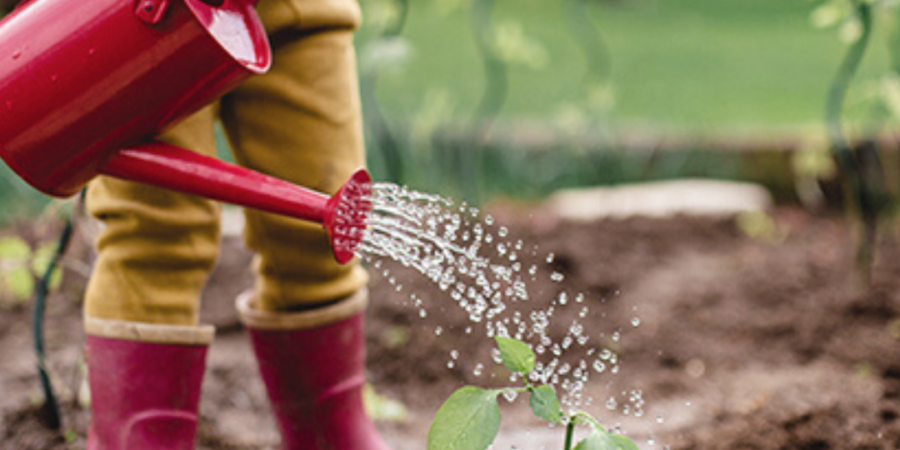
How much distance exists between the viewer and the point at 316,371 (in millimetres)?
1403

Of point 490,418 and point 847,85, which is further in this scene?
point 847,85

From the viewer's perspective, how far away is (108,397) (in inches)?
49.4

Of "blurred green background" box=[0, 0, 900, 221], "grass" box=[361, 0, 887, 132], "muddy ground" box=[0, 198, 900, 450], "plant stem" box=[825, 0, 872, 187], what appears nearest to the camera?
"muddy ground" box=[0, 198, 900, 450]

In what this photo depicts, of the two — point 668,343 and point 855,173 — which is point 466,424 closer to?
point 668,343

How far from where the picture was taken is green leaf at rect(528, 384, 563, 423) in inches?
42.4

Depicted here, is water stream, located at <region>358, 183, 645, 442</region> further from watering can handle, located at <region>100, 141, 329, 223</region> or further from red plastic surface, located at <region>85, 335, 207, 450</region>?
red plastic surface, located at <region>85, 335, 207, 450</region>

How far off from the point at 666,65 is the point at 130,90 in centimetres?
423

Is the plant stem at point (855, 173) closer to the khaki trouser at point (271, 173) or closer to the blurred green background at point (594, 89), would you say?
the blurred green background at point (594, 89)

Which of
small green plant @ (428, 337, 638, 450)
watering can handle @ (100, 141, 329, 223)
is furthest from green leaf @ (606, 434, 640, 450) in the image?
watering can handle @ (100, 141, 329, 223)

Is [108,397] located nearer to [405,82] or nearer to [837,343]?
[837,343]

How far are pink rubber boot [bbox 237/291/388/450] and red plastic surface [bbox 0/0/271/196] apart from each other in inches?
15.3

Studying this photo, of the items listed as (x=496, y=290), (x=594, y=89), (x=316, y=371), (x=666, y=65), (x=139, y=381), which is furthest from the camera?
(x=666, y=65)

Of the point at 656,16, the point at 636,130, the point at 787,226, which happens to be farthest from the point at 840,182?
the point at 656,16

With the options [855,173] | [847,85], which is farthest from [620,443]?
[855,173]
